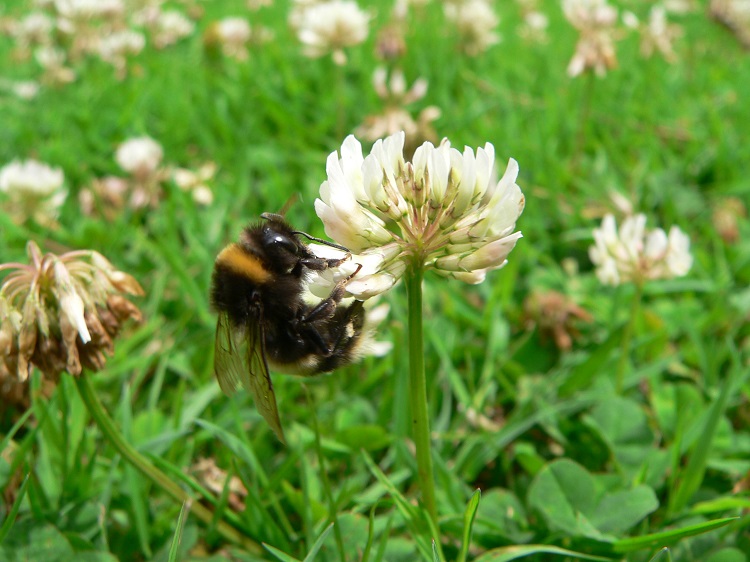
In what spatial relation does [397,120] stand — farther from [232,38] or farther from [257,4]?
[257,4]

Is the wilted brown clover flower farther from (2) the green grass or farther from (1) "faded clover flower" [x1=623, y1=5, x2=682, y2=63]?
(1) "faded clover flower" [x1=623, y1=5, x2=682, y2=63]

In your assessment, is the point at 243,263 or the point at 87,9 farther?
the point at 87,9

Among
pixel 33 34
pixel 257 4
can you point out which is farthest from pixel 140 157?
pixel 257 4

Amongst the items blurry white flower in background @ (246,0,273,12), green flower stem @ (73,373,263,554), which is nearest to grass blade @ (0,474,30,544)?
green flower stem @ (73,373,263,554)

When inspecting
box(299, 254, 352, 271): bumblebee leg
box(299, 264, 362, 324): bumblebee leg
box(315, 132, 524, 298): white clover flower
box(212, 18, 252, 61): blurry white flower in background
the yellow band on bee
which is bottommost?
box(212, 18, 252, 61): blurry white flower in background

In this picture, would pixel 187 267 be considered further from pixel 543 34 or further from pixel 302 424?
pixel 543 34
